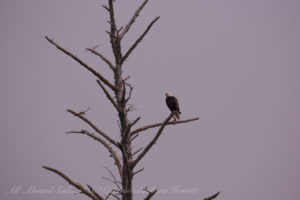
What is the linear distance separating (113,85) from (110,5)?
4.85ft

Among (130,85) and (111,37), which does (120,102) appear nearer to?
(130,85)

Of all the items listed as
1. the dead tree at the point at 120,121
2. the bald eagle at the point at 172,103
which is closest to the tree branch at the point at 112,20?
the dead tree at the point at 120,121

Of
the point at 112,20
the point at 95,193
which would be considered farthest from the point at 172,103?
the point at 95,193

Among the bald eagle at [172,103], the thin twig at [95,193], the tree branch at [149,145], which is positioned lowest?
the thin twig at [95,193]

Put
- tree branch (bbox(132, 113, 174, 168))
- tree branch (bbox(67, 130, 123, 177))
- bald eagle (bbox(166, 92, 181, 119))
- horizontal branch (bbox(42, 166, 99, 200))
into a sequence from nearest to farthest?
tree branch (bbox(132, 113, 174, 168)) < horizontal branch (bbox(42, 166, 99, 200)) < tree branch (bbox(67, 130, 123, 177)) < bald eagle (bbox(166, 92, 181, 119))

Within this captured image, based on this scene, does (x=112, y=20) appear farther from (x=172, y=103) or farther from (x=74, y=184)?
Result: (x=172, y=103)

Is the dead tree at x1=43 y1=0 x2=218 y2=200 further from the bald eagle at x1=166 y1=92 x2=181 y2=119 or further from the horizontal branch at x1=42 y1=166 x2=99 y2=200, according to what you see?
the bald eagle at x1=166 y1=92 x2=181 y2=119

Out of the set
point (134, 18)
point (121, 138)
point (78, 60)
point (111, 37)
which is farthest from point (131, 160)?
point (134, 18)

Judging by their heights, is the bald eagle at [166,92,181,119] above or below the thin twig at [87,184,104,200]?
above

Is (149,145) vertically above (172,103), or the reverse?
(172,103)

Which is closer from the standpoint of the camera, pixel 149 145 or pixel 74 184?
pixel 149 145

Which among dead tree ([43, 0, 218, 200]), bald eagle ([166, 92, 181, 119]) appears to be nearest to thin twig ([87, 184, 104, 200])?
dead tree ([43, 0, 218, 200])

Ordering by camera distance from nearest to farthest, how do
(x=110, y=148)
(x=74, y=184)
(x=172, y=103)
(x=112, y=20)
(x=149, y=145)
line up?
(x=149, y=145) < (x=74, y=184) < (x=110, y=148) < (x=112, y=20) < (x=172, y=103)

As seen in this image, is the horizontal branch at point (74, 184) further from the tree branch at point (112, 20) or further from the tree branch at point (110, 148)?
the tree branch at point (112, 20)
